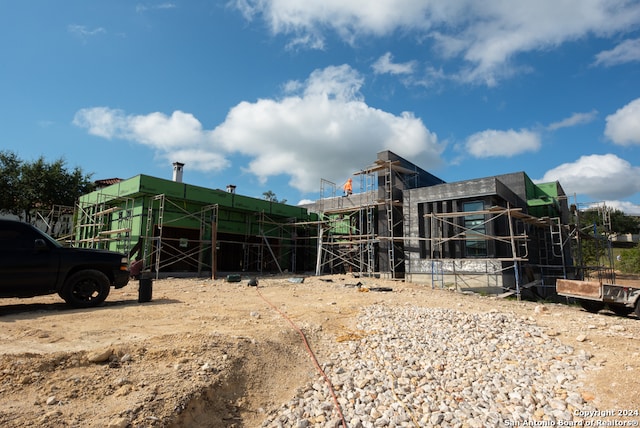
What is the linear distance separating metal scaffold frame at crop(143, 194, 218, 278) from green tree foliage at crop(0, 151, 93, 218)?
15.2m

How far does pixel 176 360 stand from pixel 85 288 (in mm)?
5039

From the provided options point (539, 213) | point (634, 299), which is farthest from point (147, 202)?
point (539, 213)

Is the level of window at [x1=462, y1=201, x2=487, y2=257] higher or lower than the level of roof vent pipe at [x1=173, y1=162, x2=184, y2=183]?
lower

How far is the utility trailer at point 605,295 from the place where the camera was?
10352mm

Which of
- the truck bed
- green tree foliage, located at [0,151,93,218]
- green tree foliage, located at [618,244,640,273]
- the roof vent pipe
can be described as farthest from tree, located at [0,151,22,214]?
green tree foliage, located at [618,244,640,273]

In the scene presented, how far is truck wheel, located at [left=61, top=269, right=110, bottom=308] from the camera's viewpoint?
783 cm

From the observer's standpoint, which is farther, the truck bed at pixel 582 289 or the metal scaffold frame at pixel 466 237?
the metal scaffold frame at pixel 466 237

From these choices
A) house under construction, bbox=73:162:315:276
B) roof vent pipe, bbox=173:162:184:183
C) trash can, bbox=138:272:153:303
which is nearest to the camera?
trash can, bbox=138:272:153:303

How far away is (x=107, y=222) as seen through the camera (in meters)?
20.3

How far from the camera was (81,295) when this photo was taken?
8086 mm

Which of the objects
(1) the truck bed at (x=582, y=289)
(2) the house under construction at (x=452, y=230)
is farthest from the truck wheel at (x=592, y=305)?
(2) the house under construction at (x=452, y=230)

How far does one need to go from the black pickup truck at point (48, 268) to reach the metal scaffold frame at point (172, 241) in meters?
8.46

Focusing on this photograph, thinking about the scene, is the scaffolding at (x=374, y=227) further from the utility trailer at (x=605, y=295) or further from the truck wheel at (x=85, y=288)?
the truck wheel at (x=85, y=288)

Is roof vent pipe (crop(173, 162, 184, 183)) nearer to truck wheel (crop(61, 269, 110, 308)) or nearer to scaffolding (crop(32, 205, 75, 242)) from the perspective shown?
A: scaffolding (crop(32, 205, 75, 242))
